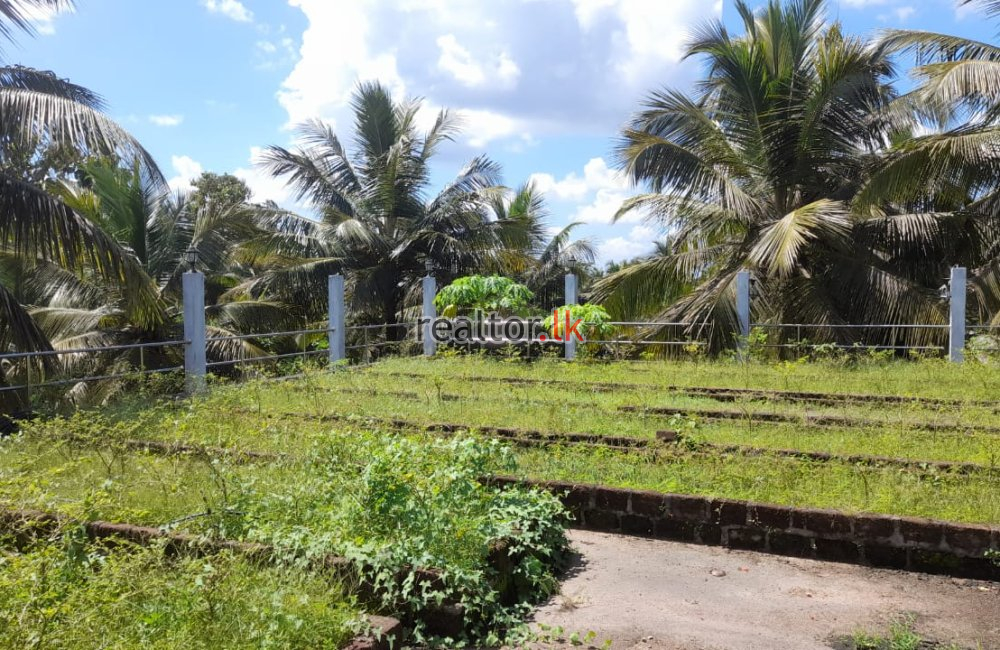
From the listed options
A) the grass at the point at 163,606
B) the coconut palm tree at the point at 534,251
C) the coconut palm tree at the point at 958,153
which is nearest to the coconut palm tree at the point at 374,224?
the coconut palm tree at the point at 534,251

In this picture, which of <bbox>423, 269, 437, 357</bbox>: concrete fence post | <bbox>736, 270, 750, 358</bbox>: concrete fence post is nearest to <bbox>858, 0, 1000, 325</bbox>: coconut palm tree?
<bbox>736, 270, 750, 358</bbox>: concrete fence post

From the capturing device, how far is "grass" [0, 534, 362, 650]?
2.54 meters

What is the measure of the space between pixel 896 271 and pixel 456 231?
8.81 m

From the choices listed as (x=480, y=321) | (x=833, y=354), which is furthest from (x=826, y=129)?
(x=480, y=321)

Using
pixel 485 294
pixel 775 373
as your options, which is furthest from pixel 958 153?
pixel 485 294

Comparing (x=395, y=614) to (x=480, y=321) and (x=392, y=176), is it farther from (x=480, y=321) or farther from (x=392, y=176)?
(x=392, y=176)

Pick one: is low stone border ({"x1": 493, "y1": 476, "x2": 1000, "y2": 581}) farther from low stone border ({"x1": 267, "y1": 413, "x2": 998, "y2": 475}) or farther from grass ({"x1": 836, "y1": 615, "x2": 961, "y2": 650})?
low stone border ({"x1": 267, "y1": 413, "x2": 998, "y2": 475})

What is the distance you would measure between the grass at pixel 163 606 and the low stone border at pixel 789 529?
1785 mm

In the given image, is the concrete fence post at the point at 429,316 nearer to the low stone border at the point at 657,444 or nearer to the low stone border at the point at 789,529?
the low stone border at the point at 657,444

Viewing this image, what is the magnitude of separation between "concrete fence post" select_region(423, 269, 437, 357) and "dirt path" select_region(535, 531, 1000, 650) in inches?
357

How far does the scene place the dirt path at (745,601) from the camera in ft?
10.9

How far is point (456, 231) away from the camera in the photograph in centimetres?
1697

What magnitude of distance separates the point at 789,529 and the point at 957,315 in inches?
321

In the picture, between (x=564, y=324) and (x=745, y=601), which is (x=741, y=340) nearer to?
(x=564, y=324)
